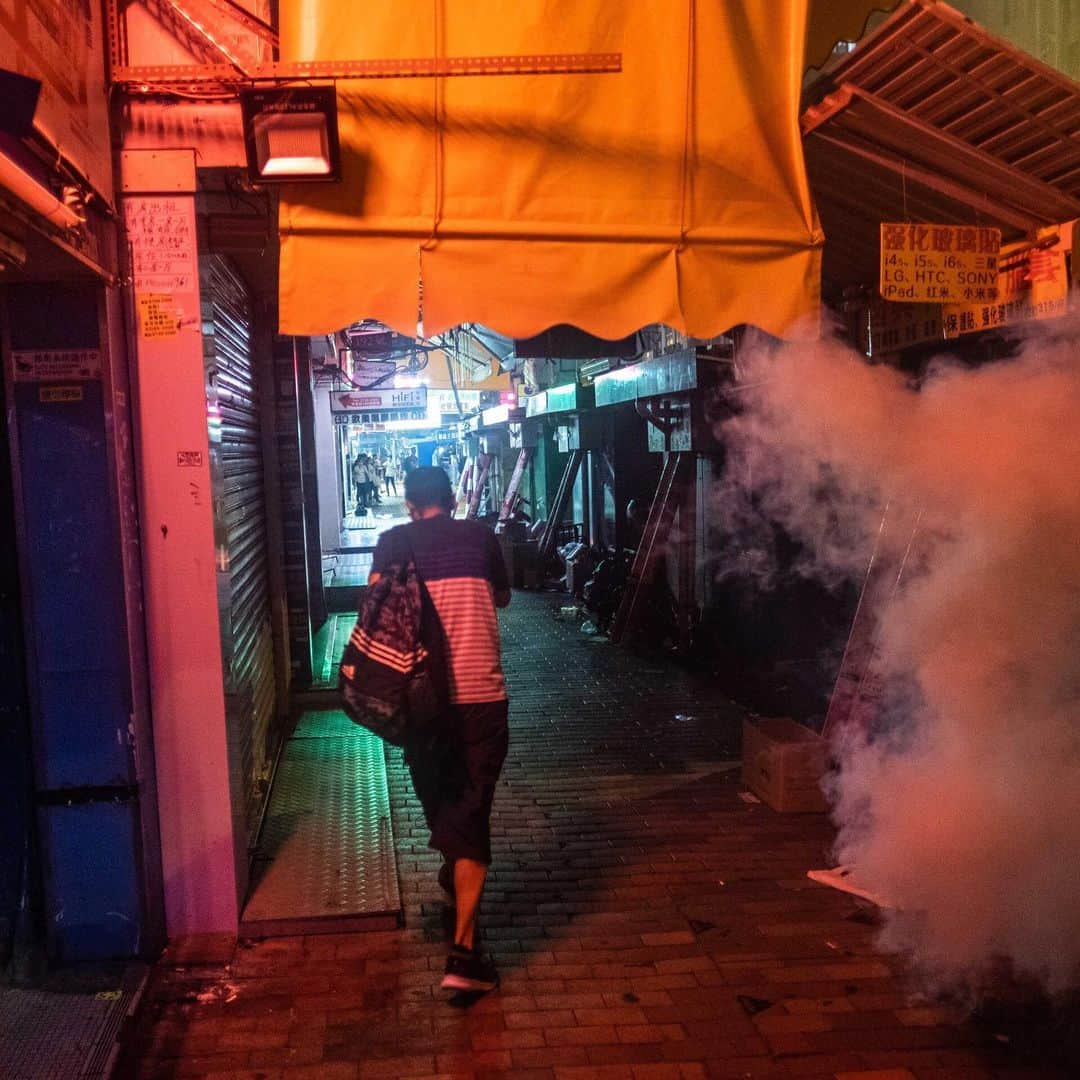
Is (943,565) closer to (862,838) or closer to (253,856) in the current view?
(862,838)

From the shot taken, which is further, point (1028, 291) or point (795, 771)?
point (795, 771)

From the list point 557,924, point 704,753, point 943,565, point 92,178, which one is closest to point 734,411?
point 704,753

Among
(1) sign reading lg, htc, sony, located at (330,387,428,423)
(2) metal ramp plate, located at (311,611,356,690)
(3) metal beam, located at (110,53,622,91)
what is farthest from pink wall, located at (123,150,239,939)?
(1) sign reading lg, htc, sony, located at (330,387,428,423)

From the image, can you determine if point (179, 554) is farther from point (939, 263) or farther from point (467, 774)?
point (939, 263)

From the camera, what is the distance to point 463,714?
14.7ft

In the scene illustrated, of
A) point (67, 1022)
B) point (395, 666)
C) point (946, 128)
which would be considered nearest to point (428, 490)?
point (395, 666)

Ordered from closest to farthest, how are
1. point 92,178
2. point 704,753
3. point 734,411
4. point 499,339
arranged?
point 92,178 < point 704,753 < point 734,411 < point 499,339

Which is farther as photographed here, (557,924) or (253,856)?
(253,856)

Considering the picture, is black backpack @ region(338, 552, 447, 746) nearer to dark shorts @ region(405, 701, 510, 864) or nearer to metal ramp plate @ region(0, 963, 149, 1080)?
dark shorts @ region(405, 701, 510, 864)

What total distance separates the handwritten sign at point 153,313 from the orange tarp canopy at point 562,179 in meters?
0.58

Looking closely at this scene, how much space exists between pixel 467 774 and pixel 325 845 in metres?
1.92

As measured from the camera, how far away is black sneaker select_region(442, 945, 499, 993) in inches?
172

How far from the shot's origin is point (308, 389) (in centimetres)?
1090

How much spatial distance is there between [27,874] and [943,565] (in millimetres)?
5399
